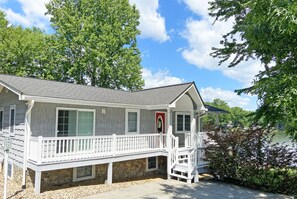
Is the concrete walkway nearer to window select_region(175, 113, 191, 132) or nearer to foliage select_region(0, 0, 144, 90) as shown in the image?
window select_region(175, 113, 191, 132)

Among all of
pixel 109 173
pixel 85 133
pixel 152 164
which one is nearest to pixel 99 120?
pixel 85 133

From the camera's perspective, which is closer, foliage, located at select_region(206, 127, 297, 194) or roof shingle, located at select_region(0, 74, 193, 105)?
roof shingle, located at select_region(0, 74, 193, 105)

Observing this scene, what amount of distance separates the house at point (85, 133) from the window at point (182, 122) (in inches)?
28.8

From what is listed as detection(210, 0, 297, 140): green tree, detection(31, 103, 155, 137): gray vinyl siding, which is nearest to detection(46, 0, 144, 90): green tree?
detection(31, 103, 155, 137): gray vinyl siding

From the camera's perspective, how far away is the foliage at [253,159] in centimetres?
1020

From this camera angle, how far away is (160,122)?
14.5 metres

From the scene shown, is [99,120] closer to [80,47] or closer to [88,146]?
[88,146]

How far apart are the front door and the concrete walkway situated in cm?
382

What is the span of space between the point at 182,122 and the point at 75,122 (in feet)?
23.7

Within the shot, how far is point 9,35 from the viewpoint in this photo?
88.6 ft

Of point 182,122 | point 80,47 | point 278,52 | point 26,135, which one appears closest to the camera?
point 278,52

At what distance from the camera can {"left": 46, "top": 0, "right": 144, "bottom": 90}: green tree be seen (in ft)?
88.4

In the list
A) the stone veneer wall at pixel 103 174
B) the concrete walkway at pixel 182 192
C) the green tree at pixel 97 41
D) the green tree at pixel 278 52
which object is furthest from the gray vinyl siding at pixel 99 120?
the green tree at pixel 97 41

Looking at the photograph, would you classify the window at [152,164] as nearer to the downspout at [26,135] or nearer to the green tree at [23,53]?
the downspout at [26,135]
